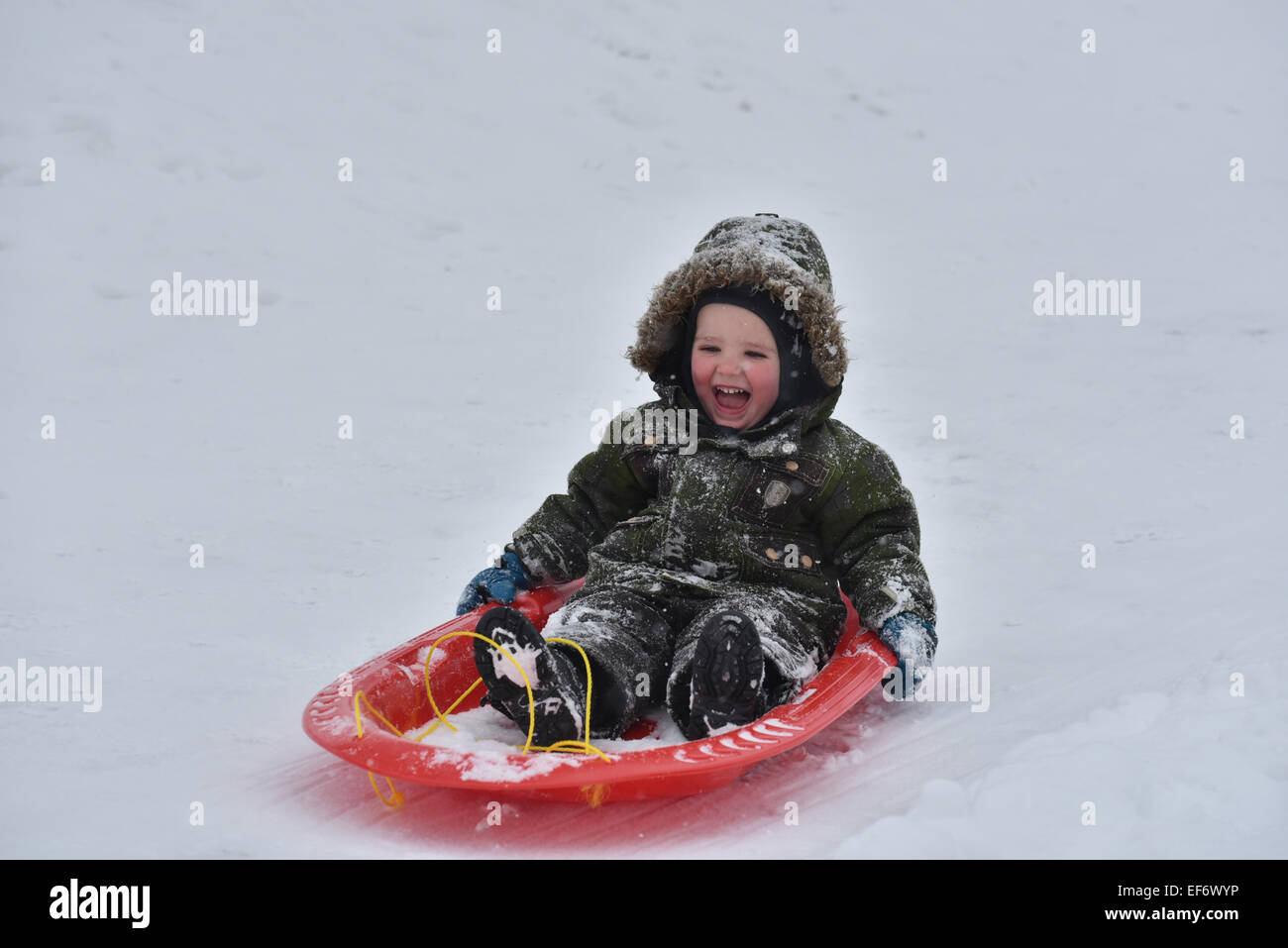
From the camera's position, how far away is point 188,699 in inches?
107

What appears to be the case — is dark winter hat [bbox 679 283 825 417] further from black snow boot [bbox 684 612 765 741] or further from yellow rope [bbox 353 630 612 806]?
yellow rope [bbox 353 630 612 806]

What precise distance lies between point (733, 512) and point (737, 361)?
1.14ft

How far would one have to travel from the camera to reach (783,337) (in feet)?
9.17

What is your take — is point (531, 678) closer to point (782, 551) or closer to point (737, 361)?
point (782, 551)

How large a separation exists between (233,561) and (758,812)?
190 centimetres

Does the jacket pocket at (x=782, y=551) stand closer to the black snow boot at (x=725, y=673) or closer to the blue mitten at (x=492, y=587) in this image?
the black snow boot at (x=725, y=673)

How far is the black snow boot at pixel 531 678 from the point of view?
6.90 ft

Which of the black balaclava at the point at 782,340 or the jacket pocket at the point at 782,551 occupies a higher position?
the black balaclava at the point at 782,340

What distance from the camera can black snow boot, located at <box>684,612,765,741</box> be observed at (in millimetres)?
2207

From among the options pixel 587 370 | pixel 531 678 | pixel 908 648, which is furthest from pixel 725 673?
pixel 587 370

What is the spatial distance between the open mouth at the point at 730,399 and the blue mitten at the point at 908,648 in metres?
0.60

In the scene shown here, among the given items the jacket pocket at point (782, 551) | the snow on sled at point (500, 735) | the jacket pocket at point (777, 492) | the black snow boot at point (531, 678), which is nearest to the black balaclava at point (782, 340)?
the jacket pocket at point (777, 492)

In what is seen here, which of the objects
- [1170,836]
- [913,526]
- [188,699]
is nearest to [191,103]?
[188,699]

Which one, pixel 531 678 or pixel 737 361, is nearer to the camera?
pixel 531 678
